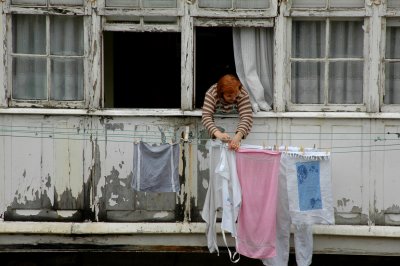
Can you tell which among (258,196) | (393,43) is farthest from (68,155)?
(393,43)

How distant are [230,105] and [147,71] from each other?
3.73 metres

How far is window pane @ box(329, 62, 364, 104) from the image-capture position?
23.8ft

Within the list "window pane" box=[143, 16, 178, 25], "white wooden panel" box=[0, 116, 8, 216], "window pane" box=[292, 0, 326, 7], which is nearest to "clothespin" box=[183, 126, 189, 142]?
"window pane" box=[143, 16, 178, 25]

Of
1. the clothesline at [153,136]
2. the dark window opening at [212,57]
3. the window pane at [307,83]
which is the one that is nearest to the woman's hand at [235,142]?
the clothesline at [153,136]

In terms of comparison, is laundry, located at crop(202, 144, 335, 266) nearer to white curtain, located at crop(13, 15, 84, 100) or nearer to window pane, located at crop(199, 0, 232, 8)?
window pane, located at crop(199, 0, 232, 8)

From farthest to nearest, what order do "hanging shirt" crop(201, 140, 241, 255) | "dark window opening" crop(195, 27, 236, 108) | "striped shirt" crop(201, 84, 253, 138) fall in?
1. "dark window opening" crop(195, 27, 236, 108)
2. "striped shirt" crop(201, 84, 253, 138)
3. "hanging shirt" crop(201, 140, 241, 255)

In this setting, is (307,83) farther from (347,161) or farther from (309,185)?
(309,185)

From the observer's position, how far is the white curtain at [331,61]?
7250 mm

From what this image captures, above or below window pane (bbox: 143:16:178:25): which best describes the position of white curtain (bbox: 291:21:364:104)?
below

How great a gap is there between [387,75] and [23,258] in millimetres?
4672

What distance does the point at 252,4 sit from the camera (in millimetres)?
7176

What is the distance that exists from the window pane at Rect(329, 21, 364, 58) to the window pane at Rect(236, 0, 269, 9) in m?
0.76

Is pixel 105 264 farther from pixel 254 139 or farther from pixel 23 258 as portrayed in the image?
pixel 254 139

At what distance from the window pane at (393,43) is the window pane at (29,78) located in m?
3.73
